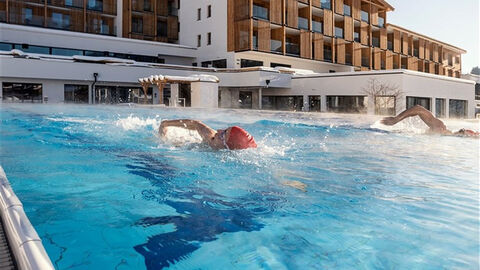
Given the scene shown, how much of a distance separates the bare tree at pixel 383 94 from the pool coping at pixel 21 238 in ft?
72.8

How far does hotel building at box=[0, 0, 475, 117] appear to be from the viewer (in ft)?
78.1

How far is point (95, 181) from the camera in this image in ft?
14.5

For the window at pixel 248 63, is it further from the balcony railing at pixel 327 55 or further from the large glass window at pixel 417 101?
the large glass window at pixel 417 101

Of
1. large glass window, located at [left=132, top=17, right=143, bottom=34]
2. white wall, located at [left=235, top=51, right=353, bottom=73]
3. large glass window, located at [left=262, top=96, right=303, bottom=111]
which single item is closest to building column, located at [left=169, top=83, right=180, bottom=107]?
white wall, located at [left=235, top=51, right=353, bottom=73]

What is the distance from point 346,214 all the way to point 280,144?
194 inches

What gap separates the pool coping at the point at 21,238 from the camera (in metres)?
1.51

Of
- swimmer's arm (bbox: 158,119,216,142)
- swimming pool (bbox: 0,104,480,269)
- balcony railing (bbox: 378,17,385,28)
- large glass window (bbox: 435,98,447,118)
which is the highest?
balcony railing (bbox: 378,17,385,28)

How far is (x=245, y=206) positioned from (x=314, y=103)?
23957 millimetres

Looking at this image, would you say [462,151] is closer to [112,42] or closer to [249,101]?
[249,101]

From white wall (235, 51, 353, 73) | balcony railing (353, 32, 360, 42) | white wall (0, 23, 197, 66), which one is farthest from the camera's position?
balcony railing (353, 32, 360, 42)

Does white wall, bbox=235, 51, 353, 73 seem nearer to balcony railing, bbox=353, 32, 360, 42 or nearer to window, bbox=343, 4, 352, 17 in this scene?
balcony railing, bbox=353, 32, 360, 42

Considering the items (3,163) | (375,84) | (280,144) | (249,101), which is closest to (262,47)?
(249,101)

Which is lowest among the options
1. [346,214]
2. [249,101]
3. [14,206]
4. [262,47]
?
[346,214]

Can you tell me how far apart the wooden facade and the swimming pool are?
2318 cm
